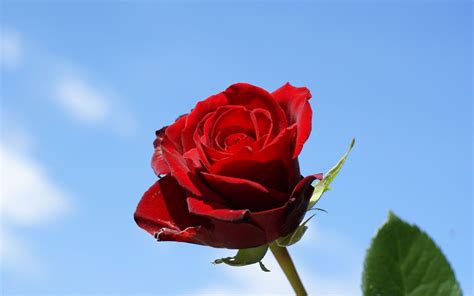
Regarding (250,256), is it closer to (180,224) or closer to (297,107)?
(180,224)

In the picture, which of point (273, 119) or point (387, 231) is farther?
point (273, 119)

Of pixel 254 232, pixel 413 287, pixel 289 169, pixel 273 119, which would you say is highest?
pixel 273 119

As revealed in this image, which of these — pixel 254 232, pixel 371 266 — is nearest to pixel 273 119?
pixel 254 232

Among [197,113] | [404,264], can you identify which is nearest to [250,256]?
[197,113]

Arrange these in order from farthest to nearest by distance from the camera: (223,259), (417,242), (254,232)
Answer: (223,259) → (254,232) → (417,242)

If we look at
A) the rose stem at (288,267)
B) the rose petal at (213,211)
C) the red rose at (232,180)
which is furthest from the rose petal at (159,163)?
the rose stem at (288,267)

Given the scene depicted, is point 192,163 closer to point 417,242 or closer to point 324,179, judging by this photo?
point 324,179
